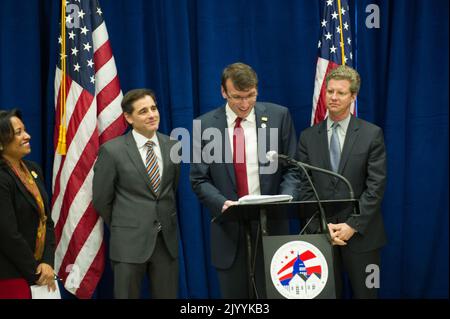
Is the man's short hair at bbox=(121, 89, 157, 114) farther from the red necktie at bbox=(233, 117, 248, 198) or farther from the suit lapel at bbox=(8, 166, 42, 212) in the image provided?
the suit lapel at bbox=(8, 166, 42, 212)

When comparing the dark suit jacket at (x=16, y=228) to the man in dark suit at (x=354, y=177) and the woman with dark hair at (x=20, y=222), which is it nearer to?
the woman with dark hair at (x=20, y=222)

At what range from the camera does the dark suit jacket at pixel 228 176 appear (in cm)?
365

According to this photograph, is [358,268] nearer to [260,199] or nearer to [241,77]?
[260,199]

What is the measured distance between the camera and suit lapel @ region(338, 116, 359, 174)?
381cm

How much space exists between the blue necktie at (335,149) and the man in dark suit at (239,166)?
11.1 inches

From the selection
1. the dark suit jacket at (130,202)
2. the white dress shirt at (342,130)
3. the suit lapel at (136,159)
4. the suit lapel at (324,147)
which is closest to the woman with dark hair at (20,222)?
the dark suit jacket at (130,202)

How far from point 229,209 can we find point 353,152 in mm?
1242

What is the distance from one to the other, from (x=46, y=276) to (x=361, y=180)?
2.02 meters

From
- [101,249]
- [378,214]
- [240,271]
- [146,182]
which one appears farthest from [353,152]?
[101,249]

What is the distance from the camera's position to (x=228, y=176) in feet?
12.1

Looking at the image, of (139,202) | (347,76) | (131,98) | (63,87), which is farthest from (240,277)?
(63,87)

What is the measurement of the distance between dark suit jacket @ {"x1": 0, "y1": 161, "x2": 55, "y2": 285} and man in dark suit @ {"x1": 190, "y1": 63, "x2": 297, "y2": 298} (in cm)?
101
